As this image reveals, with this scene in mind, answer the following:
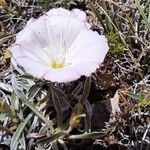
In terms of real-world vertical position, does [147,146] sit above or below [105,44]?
below

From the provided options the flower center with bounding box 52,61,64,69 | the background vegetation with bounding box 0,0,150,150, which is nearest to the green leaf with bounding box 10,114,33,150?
the background vegetation with bounding box 0,0,150,150

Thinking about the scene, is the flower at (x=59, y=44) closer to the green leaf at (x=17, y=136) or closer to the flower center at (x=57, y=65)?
the flower center at (x=57, y=65)

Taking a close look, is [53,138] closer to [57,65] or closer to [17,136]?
[17,136]

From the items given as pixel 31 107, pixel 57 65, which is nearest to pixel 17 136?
pixel 31 107

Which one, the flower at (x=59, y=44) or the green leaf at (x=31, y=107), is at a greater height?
the flower at (x=59, y=44)

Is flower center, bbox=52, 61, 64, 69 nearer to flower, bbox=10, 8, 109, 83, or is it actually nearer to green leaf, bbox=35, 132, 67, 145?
flower, bbox=10, 8, 109, 83

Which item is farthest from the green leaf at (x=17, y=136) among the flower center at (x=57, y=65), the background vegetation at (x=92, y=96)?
the flower center at (x=57, y=65)

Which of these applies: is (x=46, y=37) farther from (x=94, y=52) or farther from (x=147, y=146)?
(x=147, y=146)

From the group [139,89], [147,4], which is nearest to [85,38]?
[139,89]
